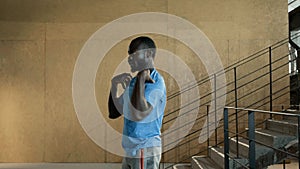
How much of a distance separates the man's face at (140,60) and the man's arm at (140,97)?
0.7 inches

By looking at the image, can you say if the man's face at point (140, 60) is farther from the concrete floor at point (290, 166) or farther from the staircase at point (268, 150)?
the concrete floor at point (290, 166)

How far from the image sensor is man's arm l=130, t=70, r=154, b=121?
93 centimetres

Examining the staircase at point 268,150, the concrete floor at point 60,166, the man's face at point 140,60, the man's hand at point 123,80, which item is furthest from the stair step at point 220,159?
the man's face at point 140,60

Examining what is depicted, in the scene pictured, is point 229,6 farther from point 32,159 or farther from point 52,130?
point 32,159

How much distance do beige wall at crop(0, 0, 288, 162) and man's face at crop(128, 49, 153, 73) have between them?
15.2ft

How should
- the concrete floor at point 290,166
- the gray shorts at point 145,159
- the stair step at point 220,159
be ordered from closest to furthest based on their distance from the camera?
the gray shorts at point 145,159 → the stair step at point 220,159 → the concrete floor at point 290,166

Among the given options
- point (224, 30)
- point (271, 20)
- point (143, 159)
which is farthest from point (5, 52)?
point (143, 159)

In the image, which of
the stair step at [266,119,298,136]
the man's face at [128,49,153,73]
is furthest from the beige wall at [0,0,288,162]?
the man's face at [128,49,153,73]

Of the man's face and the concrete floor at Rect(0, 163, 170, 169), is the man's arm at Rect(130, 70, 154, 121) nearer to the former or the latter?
the man's face

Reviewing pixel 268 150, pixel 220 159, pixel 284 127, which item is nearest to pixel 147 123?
pixel 268 150

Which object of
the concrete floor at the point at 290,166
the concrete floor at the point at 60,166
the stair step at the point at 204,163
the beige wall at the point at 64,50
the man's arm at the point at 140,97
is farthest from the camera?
the beige wall at the point at 64,50

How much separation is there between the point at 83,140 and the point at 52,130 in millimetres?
548

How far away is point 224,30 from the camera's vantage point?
18.9 feet

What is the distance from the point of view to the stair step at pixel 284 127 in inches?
142
